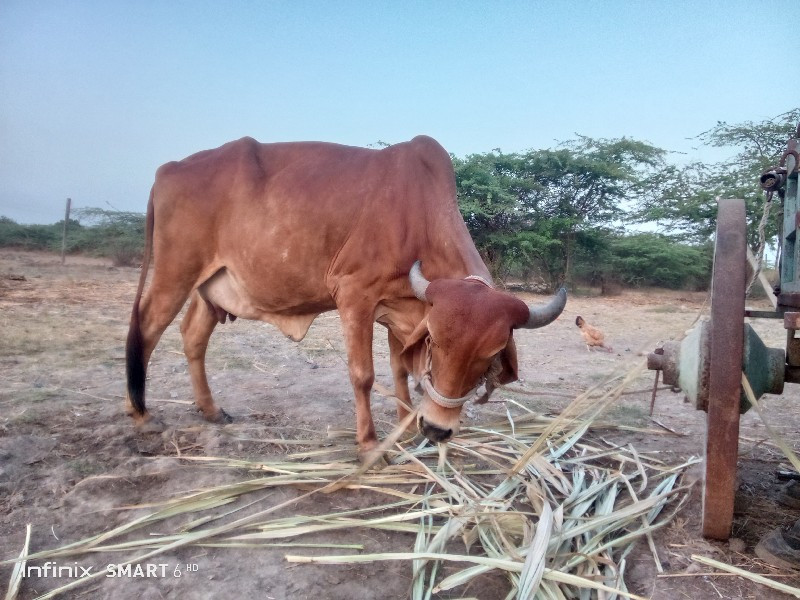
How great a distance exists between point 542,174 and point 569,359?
44.0 feet

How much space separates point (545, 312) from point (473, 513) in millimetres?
1086

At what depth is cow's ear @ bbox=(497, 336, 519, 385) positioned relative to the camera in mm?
2922

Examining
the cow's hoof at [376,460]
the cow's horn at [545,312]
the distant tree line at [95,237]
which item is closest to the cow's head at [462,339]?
the cow's horn at [545,312]

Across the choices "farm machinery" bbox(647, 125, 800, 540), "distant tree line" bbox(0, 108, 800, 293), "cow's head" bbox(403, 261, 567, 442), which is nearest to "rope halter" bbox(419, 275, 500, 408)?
"cow's head" bbox(403, 261, 567, 442)

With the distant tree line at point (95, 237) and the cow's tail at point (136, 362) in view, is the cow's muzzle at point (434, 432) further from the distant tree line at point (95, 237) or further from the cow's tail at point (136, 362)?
the distant tree line at point (95, 237)

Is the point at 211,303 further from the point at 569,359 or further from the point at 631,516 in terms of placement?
the point at 569,359

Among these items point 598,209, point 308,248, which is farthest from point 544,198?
point 308,248

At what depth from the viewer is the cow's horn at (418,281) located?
3.10 meters

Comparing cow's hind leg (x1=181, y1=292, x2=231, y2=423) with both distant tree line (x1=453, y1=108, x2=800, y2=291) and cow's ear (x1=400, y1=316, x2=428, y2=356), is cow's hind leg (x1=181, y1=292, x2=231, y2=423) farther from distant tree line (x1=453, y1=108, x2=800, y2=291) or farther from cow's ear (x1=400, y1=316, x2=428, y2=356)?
distant tree line (x1=453, y1=108, x2=800, y2=291)

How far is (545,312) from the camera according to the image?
2.88 m

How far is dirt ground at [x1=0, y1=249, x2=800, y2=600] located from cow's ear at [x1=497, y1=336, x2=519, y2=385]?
0.54 metres

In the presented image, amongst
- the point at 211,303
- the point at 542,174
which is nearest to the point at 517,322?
the point at 211,303

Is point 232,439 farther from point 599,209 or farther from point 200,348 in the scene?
point 599,209

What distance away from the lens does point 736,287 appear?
1957 mm
